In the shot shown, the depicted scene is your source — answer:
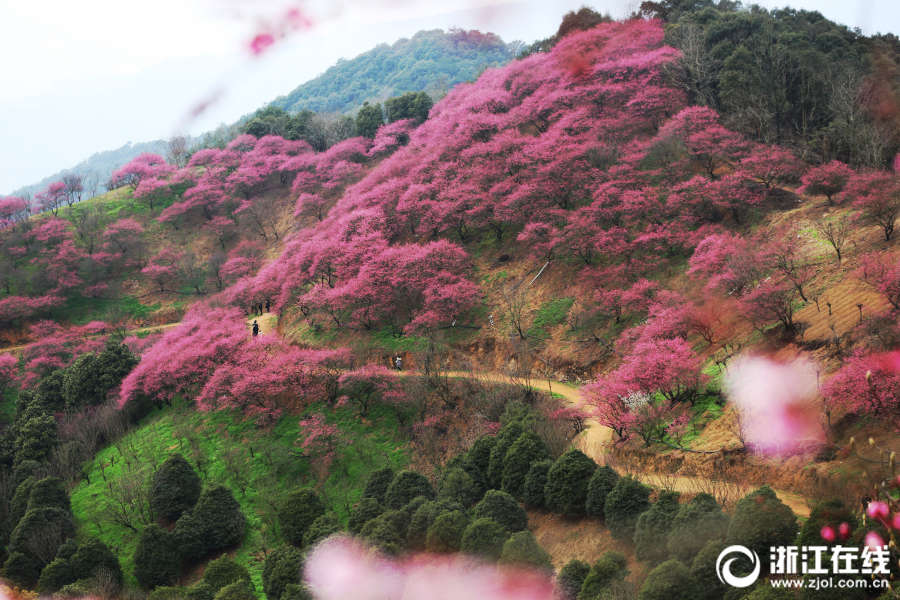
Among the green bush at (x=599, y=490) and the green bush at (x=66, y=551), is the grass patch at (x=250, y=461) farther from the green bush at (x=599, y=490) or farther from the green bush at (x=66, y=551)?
the green bush at (x=599, y=490)

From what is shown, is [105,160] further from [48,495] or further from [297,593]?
[297,593]

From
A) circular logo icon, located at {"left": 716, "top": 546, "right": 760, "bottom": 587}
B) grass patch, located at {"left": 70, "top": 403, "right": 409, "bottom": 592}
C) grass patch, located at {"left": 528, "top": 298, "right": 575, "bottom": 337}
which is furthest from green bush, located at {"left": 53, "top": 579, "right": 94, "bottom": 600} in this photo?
grass patch, located at {"left": 528, "top": 298, "right": 575, "bottom": 337}

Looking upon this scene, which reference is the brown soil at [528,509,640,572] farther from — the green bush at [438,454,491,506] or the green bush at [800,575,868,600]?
the green bush at [800,575,868,600]

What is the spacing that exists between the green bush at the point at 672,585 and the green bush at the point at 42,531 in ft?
63.5

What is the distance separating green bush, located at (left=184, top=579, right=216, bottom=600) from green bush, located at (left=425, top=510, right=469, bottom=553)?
6120 millimetres

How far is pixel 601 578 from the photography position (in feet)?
32.3

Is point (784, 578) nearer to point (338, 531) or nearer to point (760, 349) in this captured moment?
point (760, 349)

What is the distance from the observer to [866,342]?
13422 millimetres

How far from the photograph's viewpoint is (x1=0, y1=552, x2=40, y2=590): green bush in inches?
704

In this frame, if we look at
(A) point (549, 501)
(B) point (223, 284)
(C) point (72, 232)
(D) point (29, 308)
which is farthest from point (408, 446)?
(C) point (72, 232)

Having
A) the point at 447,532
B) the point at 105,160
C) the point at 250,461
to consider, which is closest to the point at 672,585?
the point at 447,532

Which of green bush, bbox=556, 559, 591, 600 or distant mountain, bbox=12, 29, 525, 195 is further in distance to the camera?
distant mountain, bbox=12, 29, 525, 195

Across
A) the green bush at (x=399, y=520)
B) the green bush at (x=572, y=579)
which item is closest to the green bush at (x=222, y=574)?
the green bush at (x=399, y=520)

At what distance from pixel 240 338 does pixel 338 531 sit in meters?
14.2
